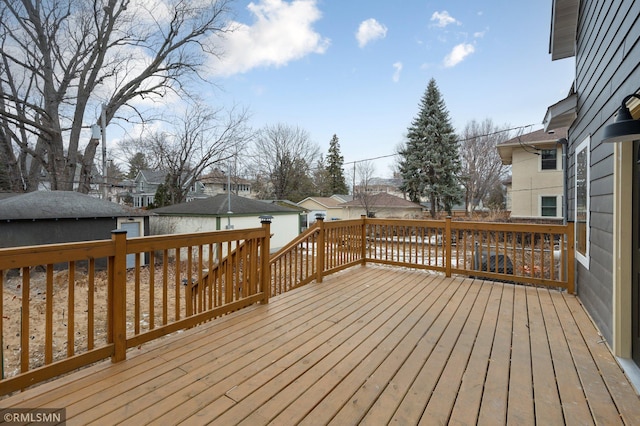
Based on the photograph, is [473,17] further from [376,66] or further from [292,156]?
[292,156]

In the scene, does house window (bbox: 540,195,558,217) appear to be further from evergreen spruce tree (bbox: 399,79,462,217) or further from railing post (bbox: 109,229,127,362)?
railing post (bbox: 109,229,127,362)

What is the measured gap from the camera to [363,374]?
2057mm

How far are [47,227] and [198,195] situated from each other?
23.3m

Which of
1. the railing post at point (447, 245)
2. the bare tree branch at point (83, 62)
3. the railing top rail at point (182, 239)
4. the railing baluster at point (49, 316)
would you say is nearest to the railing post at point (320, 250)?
the railing top rail at point (182, 239)

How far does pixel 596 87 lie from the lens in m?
3.04

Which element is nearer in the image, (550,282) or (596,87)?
(596,87)

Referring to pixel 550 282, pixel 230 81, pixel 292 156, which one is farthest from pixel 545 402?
pixel 292 156

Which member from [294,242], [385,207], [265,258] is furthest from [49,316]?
[385,207]

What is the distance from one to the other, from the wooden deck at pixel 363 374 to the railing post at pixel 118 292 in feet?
0.44

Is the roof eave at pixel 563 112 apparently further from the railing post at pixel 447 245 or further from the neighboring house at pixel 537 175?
the neighboring house at pixel 537 175

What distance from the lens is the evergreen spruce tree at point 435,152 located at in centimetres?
2028

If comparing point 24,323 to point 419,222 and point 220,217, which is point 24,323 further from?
point 220,217

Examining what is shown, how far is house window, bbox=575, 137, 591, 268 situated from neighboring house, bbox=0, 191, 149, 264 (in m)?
13.8

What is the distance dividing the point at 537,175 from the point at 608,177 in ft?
46.5
